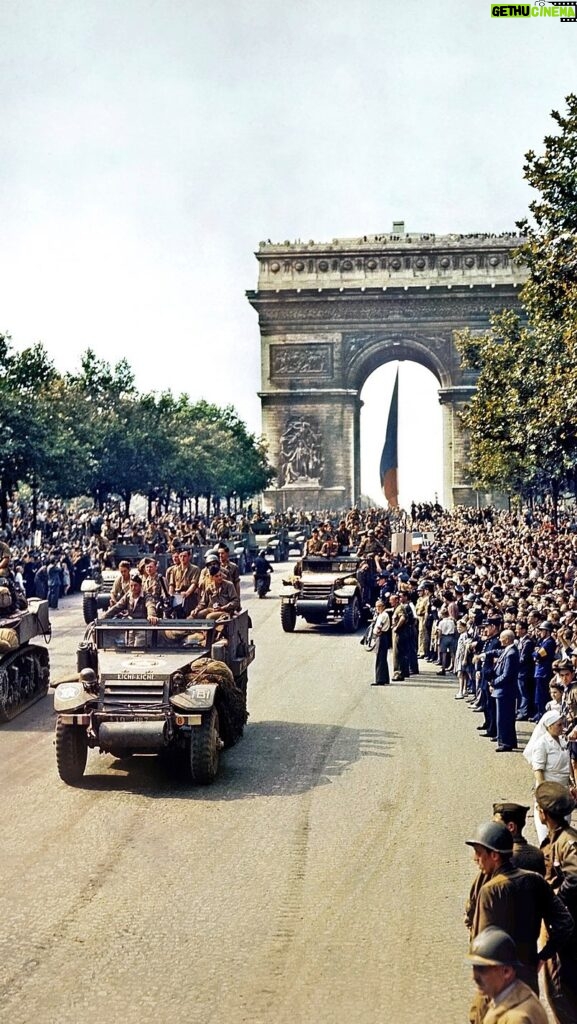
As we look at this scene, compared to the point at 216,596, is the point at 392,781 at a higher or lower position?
lower

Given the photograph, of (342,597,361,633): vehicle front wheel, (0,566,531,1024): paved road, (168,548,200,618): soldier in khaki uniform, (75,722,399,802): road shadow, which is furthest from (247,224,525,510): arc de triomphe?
(0,566,531,1024): paved road

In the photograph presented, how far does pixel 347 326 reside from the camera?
2886 inches

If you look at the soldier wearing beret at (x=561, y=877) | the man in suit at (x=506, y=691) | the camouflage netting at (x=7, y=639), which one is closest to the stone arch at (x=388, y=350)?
the camouflage netting at (x=7, y=639)

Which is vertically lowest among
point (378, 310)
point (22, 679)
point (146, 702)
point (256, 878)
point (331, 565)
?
point (256, 878)

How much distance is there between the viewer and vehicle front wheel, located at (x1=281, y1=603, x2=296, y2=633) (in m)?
26.6

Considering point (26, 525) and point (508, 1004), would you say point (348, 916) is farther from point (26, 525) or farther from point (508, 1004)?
point (26, 525)

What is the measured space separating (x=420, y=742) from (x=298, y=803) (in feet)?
11.1

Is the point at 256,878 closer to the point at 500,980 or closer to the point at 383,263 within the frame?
the point at 500,980

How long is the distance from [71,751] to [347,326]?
6258 centimetres

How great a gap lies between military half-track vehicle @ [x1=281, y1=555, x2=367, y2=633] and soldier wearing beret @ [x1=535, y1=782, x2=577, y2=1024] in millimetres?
19868

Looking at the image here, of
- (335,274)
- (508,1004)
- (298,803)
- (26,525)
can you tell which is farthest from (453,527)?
(508,1004)

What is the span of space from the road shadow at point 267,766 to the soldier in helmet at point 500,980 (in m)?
7.45

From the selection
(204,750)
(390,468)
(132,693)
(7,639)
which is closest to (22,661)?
(7,639)

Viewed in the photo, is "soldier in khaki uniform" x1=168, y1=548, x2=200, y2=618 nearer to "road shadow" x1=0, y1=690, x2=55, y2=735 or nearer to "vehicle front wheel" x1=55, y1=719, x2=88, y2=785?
"road shadow" x1=0, y1=690, x2=55, y2=735
